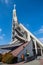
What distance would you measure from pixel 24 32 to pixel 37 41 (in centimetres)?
728

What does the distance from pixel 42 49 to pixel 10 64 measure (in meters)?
22.8

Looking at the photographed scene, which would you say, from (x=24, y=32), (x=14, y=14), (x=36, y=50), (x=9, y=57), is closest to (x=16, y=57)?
(x=9, y=57)

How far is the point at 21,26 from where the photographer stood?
58.7 m

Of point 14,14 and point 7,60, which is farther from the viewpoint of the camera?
point 14,14

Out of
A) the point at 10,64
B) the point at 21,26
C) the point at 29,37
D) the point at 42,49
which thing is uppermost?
the point at 21,26

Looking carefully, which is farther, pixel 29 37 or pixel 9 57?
pixel 29 37

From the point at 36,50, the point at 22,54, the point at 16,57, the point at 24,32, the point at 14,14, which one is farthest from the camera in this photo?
the point at 14,14

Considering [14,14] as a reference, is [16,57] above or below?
below

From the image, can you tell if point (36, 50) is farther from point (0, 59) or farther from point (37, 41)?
point (0, 59)

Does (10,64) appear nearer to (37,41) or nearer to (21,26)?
(37,41)

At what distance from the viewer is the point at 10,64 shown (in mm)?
30891

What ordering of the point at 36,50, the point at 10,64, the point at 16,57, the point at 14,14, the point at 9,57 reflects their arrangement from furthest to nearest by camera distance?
the point at 14,14, the point at 36,50, the point at 16,57, the point at 9,57, the point at 10,64

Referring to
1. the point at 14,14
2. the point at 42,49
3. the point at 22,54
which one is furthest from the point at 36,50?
the point at 14,14

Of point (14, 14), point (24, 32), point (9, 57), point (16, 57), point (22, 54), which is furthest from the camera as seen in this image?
point (14, 14)
